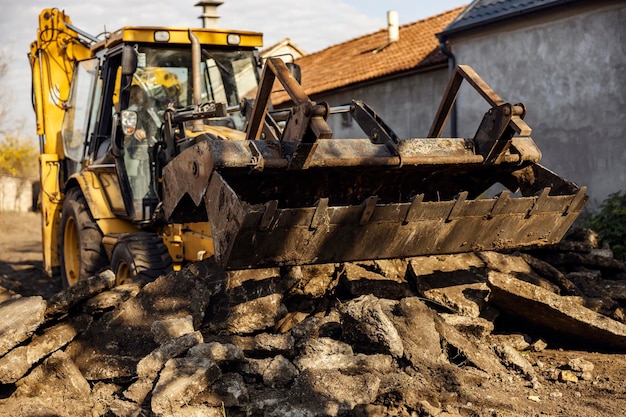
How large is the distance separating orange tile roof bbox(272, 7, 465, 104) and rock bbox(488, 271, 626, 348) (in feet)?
36.9

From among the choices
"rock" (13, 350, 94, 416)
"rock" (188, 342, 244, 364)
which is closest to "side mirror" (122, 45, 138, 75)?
"rock" (13, 350, 94, 416)

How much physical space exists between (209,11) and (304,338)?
35.4ft

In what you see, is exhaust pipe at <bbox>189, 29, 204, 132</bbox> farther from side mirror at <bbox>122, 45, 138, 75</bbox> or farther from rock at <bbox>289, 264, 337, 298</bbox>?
rock at <bbox>289, 264, 337, 298</bbox>

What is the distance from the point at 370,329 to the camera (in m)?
4.88

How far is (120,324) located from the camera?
526 cm

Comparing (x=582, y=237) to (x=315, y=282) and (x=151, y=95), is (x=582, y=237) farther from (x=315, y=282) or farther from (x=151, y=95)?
(x=151, y=95)

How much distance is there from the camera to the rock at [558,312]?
5426 mm

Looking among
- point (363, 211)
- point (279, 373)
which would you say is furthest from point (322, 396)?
point (363, 211)

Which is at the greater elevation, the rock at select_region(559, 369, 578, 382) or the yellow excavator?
the yellow excavator

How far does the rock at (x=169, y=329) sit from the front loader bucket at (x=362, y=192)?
65 cm

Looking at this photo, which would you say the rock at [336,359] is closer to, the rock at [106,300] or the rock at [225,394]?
the rock at [225,394]

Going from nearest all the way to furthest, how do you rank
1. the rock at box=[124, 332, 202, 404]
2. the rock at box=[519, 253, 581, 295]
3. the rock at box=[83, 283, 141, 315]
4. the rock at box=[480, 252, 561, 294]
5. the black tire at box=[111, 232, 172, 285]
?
the rock at box=[124, 332, 202, 404], the rock at box=[83, 283, 141, 315], the rock at box=[480, 252, 561, 294], the rock at box=[519, 253, 581, 295], the black tire at box=[111, 232, 172, 285]

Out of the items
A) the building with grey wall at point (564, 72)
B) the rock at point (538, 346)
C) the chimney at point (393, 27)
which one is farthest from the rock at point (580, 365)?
the chimney at point (393, 27)

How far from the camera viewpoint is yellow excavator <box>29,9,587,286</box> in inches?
185
